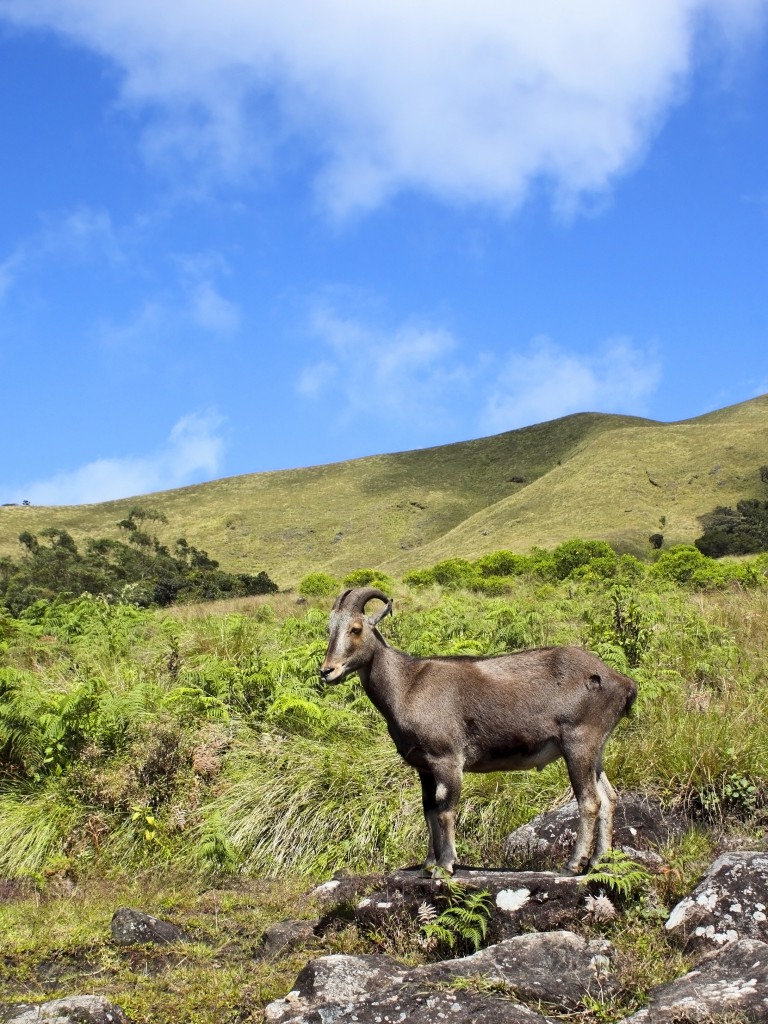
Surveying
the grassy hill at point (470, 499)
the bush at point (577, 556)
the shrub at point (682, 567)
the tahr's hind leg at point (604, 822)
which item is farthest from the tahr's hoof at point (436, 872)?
the grassy hill at point (470, 499)

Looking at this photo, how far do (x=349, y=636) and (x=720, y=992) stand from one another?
124 inches

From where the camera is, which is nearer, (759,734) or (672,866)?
(672,866)

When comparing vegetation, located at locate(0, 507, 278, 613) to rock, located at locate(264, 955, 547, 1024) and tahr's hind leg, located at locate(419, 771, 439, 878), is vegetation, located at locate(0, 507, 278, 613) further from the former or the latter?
rock, located at locate(264, 955, 547, 1024)

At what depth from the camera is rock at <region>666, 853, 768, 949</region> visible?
6121 millimetres

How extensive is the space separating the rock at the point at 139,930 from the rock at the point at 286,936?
746mm

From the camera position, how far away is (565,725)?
6.72 metres

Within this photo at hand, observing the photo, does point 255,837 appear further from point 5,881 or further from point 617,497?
point 617,497

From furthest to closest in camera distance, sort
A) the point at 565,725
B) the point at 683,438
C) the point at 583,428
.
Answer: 1. the point at 583,428
2. the point at 683,438
3. the point at 565,725

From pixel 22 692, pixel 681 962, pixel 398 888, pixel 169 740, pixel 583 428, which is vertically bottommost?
pixel 681 962

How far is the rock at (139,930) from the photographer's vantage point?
745 centimetres

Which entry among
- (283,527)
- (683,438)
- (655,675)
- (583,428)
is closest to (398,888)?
(655,675)

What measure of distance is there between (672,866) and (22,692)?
327 inches

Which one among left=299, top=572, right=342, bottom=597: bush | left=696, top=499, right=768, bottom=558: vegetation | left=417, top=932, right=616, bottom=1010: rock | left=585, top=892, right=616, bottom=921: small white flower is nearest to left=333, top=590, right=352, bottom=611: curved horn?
left=417, top=932, right=616, bottom=1010: rock

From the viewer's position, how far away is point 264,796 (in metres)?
10.1
